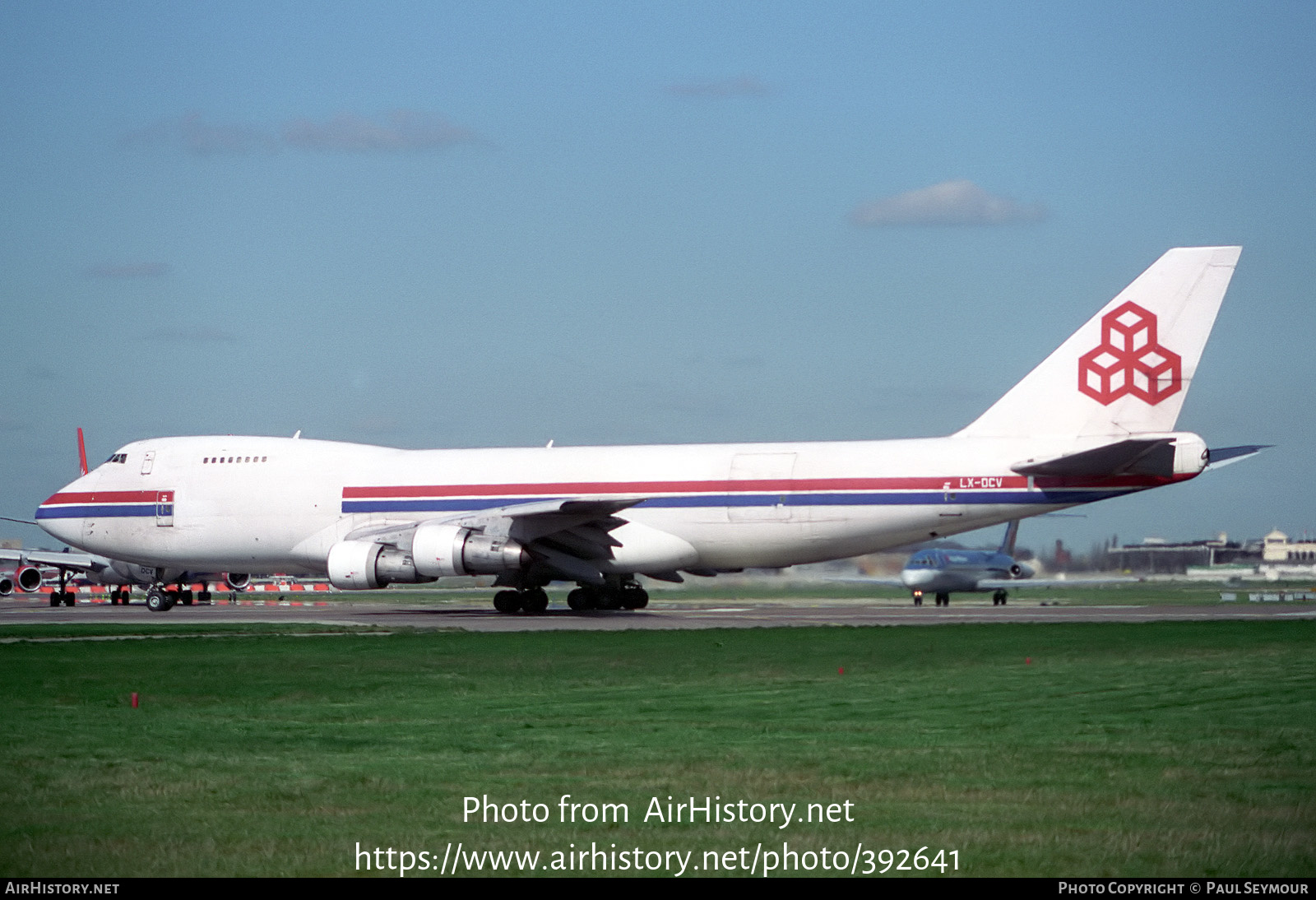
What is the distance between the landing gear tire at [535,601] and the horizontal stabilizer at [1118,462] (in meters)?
12.4

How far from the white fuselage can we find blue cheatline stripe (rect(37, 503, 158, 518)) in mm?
46

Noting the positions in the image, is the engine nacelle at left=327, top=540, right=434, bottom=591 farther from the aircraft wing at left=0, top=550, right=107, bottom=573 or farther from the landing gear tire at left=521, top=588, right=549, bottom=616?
the aircraft wing at left=0, top=550, right=107, bottom=573

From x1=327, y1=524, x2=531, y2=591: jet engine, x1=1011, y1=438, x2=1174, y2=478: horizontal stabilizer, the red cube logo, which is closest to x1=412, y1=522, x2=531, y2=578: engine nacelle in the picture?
x1=327, y1=524, x2=531, y2=591: jet engine

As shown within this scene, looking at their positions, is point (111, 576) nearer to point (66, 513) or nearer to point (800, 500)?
point (66, 513)

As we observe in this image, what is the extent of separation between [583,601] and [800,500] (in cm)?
666

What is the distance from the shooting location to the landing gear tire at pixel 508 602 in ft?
118

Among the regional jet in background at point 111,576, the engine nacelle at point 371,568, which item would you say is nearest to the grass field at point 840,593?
the regional jet in background at point 111,576

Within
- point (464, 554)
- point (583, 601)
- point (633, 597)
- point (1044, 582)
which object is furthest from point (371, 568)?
point (1044, 582)

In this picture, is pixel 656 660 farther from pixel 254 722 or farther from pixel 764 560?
pixel 764 560

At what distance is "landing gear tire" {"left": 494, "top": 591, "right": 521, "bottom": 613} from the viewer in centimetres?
3597

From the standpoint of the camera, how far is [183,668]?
1903 cm

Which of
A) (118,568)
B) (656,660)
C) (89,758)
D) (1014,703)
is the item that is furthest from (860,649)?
(118,568)

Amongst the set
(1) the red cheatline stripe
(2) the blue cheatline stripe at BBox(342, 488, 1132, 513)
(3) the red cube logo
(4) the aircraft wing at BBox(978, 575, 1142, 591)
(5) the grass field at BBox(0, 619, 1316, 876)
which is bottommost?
(5) the grass field at BBox(0, 619, 1316, 876)
